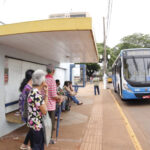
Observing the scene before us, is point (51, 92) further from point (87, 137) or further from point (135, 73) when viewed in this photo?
point (135, 73)

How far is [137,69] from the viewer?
315 inches

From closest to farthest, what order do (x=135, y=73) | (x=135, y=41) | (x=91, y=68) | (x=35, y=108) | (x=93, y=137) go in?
(x=35, y=108) → (x=93, y=137) → (x=135, y=73) → (x=91, y=68) → (x=135, y=41)

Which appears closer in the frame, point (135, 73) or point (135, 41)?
point (135, 73)

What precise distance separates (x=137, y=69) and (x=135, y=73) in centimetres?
24

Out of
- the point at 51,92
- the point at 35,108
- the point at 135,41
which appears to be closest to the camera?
the point at 35,108

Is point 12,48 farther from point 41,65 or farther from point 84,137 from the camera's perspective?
point 84,137

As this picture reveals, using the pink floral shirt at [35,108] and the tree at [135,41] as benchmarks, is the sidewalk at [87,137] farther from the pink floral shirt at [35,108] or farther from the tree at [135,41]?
the tree at [135,41]

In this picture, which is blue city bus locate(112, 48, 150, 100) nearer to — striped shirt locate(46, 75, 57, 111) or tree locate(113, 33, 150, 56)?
striped shirt locate(46, 75, 57, 111)

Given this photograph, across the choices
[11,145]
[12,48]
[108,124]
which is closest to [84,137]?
[108,124]

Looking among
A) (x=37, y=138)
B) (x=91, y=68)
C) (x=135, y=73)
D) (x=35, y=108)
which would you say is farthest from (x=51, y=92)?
(x=91, y=68)

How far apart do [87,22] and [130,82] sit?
5.34 m

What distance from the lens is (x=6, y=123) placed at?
4395 mm

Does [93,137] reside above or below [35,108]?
below

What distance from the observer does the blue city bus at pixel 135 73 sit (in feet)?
25.5
